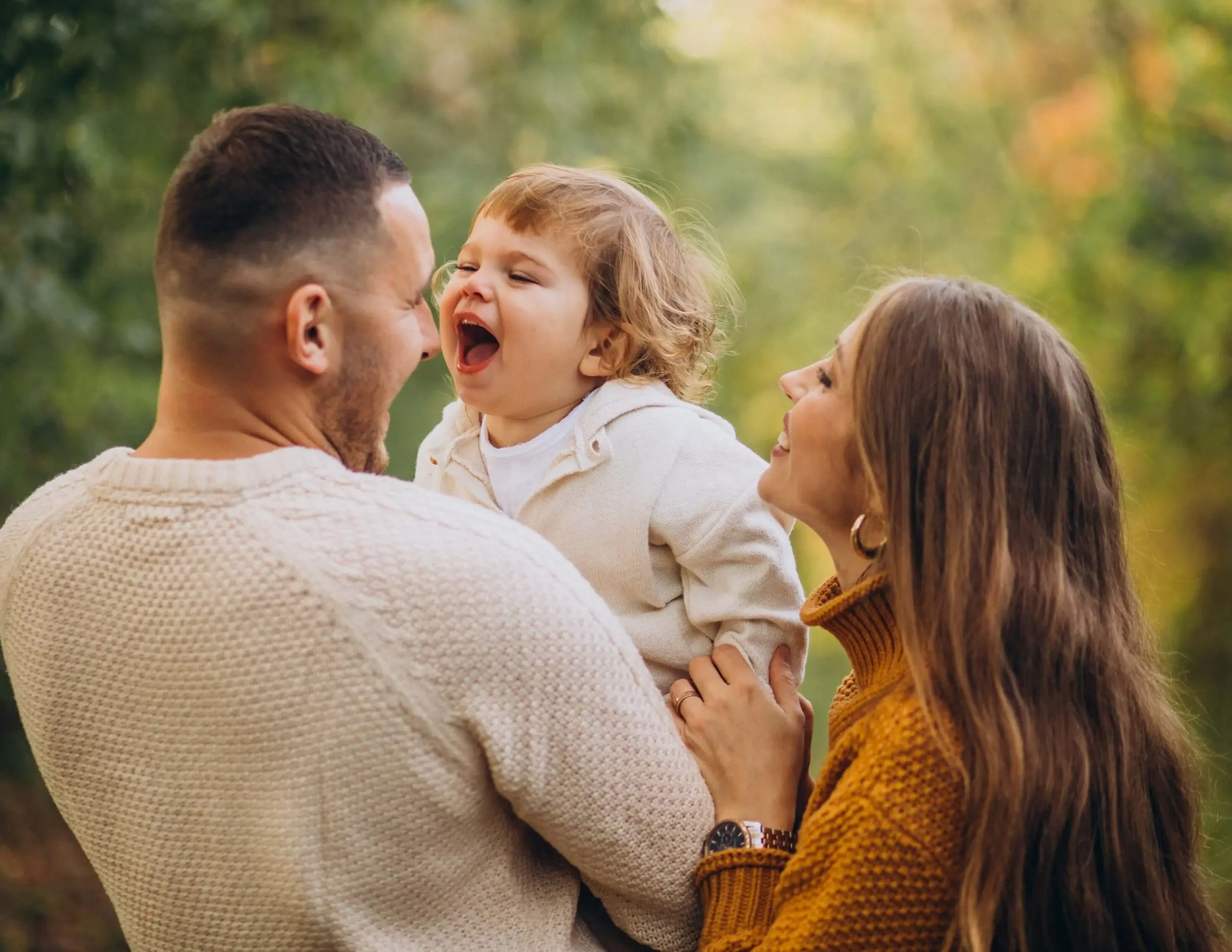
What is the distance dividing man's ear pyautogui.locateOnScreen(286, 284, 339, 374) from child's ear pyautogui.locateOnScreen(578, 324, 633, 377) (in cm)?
83

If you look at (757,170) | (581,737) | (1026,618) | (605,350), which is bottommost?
(581,737)

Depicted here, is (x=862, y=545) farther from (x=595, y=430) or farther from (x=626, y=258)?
(x=626, y=258)

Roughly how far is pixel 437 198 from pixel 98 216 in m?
2.05

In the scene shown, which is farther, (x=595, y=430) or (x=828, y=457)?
(x=595, y=430)

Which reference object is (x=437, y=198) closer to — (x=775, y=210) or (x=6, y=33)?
(x=6, y=33)

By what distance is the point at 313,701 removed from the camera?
1597 mm

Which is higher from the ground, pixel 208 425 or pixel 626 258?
pixel 626 258

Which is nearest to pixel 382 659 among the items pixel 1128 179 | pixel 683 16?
pixel 683 16

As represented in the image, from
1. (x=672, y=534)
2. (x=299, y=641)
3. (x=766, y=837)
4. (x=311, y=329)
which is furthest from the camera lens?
→ (x=672, y=534)

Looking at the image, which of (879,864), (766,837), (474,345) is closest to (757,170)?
(474,345)

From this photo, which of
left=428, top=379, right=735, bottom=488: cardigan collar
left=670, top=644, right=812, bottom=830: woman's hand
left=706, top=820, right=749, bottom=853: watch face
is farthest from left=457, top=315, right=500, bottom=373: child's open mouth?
left=706, top=820, right=749, bottom=853: watch face

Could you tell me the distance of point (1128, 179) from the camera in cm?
695

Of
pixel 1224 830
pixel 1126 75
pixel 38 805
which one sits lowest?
pixel 38 805

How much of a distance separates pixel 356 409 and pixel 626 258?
2.87 ft
